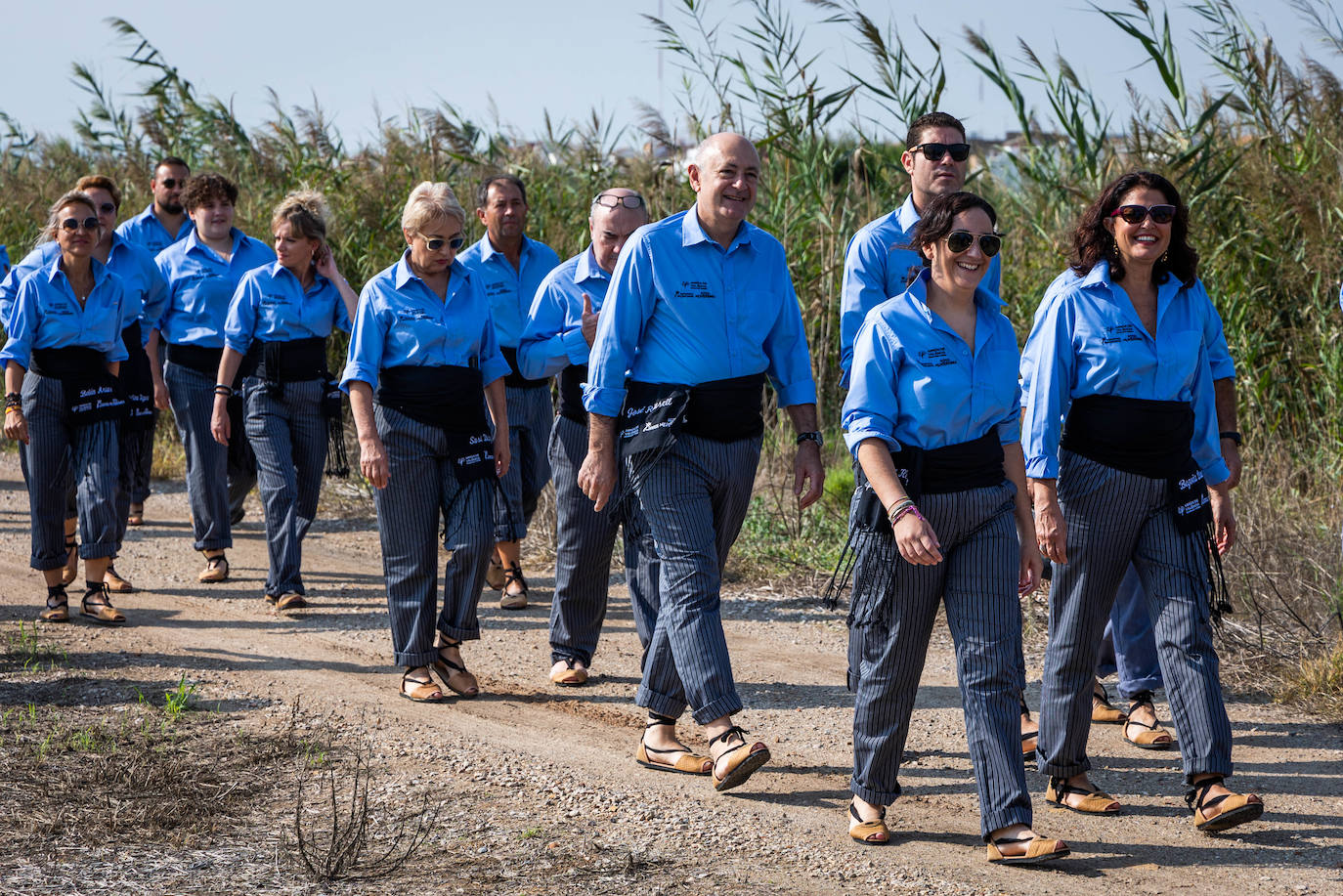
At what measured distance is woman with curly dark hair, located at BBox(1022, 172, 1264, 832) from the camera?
4.69 meters

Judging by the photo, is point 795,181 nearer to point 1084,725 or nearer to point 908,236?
point 908,236

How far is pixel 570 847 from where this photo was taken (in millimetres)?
4555

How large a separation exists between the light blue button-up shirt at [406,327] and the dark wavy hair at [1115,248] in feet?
8.43

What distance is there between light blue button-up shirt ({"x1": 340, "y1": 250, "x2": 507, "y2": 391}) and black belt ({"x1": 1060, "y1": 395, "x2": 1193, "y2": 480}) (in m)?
2.68

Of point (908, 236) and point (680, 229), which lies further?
point (908, 236)

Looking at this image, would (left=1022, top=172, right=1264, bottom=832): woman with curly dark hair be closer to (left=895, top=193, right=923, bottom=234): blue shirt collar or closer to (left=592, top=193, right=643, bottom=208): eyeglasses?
(left=895, top=193, right=923, bottom=234): blue shirt collar

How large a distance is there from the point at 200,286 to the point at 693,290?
4861 millimetres

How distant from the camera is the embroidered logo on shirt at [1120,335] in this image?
4789 mm

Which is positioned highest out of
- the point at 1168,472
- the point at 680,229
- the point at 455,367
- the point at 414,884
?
the point at 680,229

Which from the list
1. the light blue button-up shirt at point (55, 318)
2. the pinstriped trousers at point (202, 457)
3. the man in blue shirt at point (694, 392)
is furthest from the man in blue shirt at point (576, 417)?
the pinstriped trousers at point (202, 457)

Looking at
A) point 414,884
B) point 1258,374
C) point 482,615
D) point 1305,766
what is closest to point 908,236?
point 1305,766

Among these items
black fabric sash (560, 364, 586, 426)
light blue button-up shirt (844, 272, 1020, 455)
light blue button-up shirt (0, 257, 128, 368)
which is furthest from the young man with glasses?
light blue button-up shirt (0, 257, 128, 368)

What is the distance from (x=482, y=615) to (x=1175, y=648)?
4297mm

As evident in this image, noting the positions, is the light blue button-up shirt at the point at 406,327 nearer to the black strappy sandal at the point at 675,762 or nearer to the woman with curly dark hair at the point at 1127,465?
the black strappy sandal at the point at 675,762
